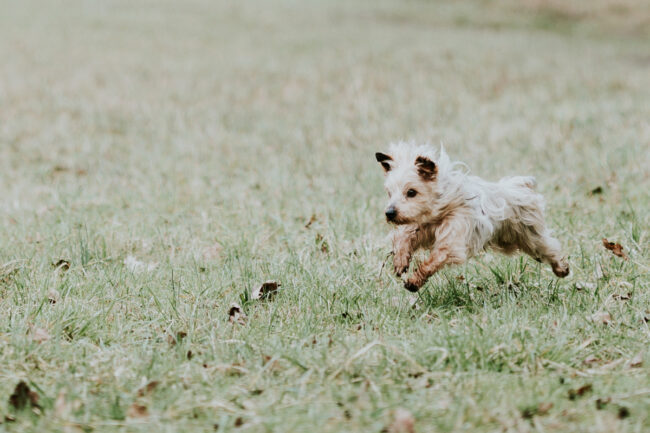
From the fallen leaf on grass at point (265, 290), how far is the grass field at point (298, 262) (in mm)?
84

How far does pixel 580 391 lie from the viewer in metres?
3.54

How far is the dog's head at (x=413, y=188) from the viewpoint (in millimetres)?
4473

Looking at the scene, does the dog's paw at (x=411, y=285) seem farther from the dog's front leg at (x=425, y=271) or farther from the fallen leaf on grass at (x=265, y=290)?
the fallen leaf on grass at (x=265, y=290)

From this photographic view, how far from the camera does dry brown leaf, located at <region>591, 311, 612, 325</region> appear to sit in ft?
14.1

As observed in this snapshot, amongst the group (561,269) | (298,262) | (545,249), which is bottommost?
(298,262)

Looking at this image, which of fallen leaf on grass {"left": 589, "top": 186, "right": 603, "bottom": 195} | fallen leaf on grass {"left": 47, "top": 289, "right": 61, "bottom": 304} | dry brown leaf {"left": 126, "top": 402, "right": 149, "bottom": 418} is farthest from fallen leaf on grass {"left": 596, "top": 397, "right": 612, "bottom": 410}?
fallen leaf on grass {"left": 589, "top": 186, "right": 603, "bottom": 195}

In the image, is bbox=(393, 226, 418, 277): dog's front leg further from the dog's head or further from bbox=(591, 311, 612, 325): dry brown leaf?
bbox=(591, 311, 612, 325): dry brown leaf

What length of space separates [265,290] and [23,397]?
1.88m

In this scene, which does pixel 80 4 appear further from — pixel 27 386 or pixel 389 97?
pixel 27 386

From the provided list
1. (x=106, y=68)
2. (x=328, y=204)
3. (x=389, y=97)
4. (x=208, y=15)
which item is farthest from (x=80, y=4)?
(x=328, y=204)

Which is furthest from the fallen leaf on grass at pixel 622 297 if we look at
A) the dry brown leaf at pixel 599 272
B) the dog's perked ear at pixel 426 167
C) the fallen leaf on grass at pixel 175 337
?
the fallen leaf on grass at pixel 175 337

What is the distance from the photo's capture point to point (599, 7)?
1131 inches

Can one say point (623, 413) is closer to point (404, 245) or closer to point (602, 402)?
point (602, 402)

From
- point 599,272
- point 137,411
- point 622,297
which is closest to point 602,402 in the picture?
point 622,297
